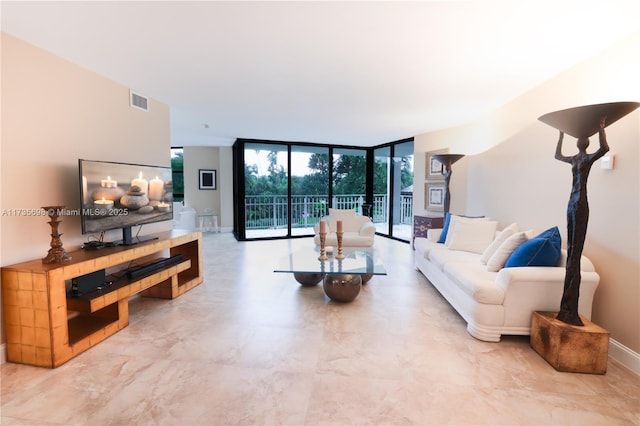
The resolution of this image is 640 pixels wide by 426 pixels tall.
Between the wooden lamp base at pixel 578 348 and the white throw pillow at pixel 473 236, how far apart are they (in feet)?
4.86

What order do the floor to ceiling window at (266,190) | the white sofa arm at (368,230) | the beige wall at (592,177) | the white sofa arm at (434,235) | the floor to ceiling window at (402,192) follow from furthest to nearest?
the floor to ceiling window at (266,190) → the floor to ceiling window at (402,192) → the white sofa arm at (368,230) → the white sofa arm at (434,235) → the beige wall at (592,177)

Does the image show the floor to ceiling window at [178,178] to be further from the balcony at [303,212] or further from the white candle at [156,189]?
the white candle at [156,189]

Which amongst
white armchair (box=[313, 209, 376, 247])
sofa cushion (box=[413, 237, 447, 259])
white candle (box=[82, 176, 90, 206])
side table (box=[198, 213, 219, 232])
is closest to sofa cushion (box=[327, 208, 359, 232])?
white armchair (box=[313, 209, 376, 247])

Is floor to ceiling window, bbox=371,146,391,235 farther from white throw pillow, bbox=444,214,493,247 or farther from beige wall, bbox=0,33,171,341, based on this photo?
beige wall, bbox=0,33,171,341

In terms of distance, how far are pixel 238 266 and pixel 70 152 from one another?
8.39 ft

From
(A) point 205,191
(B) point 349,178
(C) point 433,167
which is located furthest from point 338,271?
(A) point 205,191

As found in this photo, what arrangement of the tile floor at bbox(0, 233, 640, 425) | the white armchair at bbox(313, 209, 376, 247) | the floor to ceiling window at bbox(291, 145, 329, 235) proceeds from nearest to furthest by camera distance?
the tile floor at bbox(0, 233, 640, 425) < the white armchair at bbox(313, 209, 376, 247) < the floor to ceiling window at bbox(291, 145, 329, 235)

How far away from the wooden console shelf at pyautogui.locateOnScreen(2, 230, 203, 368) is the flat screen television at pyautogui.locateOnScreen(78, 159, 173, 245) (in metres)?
0.26

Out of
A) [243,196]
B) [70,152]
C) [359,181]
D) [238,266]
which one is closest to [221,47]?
[70,152]

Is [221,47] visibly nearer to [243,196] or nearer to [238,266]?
[238,266]

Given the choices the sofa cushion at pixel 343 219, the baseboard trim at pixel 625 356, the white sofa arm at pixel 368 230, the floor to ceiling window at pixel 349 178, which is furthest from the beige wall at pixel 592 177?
the floor to ceiling window at pixel 349 178

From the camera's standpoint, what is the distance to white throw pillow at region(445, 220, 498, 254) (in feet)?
11.4

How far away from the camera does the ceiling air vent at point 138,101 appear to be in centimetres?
324

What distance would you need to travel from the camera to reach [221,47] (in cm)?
232
